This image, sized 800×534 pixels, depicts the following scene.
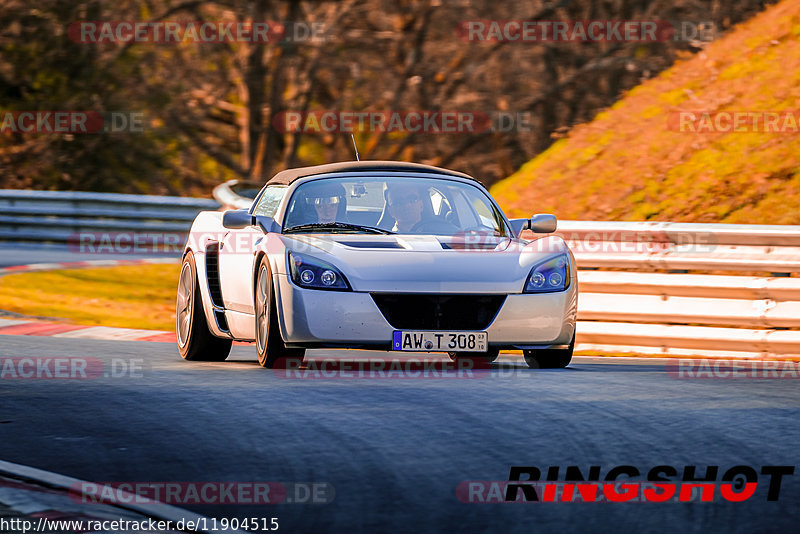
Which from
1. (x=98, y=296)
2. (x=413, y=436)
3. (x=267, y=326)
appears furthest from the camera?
(x=98, y=296)

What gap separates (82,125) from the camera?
28.0 metres

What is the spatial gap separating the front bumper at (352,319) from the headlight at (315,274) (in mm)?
45

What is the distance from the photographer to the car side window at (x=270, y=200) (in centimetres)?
1003

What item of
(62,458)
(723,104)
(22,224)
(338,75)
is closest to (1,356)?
(62,458)

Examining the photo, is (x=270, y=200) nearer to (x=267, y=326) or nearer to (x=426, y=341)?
(x=267, y=326)

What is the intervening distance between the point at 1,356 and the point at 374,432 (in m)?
4.63

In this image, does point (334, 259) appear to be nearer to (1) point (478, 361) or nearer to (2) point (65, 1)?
(1) point (478, 361)
